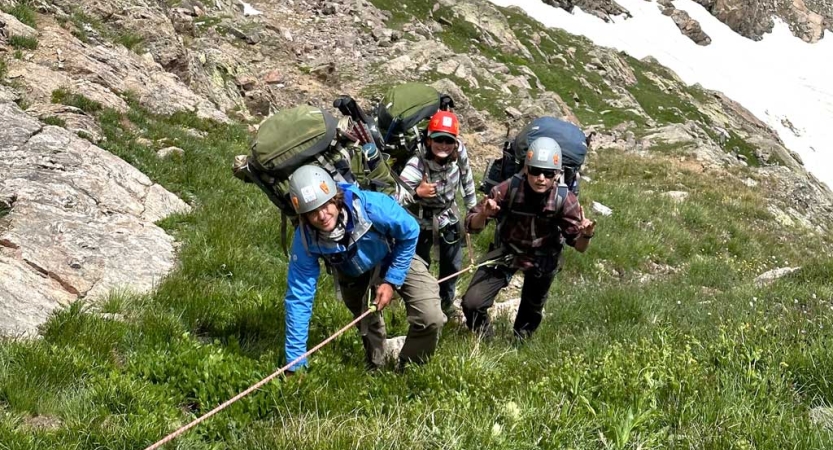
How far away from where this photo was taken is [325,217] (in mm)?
4117

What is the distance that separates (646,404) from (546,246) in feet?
8.50

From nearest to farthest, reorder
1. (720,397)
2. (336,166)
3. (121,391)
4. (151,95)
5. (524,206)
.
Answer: (720,397)
(121,391)
(336,166)
(524,206)
(151,95)

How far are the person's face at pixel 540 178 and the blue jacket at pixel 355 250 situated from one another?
1.41 m

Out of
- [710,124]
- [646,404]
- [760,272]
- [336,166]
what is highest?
[336,166]

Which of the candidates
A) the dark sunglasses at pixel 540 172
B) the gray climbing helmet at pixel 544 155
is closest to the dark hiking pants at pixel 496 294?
the dark sunglasses at pixel 540 172

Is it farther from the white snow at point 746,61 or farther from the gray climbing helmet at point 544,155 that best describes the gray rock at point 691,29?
the gray climbing helmet at point 544,155

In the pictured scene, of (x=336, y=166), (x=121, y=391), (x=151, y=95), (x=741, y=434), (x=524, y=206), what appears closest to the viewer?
(x=741, y=434)

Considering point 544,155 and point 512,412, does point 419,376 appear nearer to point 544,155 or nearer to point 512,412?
point 512,412

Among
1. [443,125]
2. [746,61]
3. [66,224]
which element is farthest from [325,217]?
[746,61]

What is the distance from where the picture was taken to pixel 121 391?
4.03 meters

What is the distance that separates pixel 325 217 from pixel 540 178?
2.22 m

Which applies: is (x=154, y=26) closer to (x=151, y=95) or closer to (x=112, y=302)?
(x=151, y=95)

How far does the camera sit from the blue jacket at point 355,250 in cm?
438

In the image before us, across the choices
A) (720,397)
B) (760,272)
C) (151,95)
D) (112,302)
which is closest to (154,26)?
(151,95)
